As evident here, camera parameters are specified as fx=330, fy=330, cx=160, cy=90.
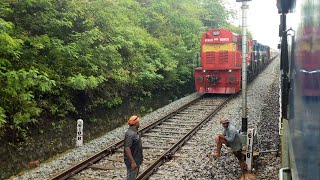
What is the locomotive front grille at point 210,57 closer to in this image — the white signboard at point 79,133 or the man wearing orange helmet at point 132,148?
the white signboard at point 79,133

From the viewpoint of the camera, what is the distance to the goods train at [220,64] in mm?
17109

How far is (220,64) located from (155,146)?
9.41 metres

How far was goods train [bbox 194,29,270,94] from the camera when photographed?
17.1 meters

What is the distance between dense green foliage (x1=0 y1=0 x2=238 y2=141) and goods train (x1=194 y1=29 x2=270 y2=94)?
6.69 ft

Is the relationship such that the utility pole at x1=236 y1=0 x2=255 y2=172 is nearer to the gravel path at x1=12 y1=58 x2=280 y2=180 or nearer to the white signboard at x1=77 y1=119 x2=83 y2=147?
the gravel path at x1=12 y1=58 x2=280 y2=180

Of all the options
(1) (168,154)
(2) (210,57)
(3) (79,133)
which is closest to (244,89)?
(1) (168,154)

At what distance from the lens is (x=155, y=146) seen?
30.7 feet

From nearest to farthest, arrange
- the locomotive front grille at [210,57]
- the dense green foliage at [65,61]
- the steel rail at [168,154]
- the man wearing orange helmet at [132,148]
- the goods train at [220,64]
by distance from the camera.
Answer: the man wearing orange helmet at [132,148]
the steel rail at [168,154]
the dense green foliage at [65,61]
the goods train at [220,64]
the locomotive front grille at [210,57]

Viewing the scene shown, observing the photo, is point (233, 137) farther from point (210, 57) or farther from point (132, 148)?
point (210, 57)

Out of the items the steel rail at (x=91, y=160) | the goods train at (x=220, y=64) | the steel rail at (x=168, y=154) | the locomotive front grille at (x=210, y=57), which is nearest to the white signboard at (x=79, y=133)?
the steel rail at (x=91, y=160)

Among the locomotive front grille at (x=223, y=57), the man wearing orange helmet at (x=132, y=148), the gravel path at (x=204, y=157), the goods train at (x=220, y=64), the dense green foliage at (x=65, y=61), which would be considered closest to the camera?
the man wearing orange helmet at (x=132, y=148)

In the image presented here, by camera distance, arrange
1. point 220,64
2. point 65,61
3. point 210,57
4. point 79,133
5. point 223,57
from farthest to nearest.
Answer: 1. point 210,57
2. point 220,64
3. point 223,57
4. point 65,61
5. point 79,133

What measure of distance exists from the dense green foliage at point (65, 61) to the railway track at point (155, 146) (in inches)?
76.2

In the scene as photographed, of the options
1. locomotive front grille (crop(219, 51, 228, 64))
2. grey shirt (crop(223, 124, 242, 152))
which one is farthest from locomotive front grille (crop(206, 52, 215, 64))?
grey shirt (crop(223, 124, 242, 152))
